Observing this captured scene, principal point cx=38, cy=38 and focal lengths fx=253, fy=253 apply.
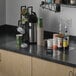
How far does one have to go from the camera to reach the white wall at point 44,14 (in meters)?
2.79

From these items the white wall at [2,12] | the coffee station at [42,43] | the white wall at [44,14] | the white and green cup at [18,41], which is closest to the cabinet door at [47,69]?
the coffee station at [42,43]

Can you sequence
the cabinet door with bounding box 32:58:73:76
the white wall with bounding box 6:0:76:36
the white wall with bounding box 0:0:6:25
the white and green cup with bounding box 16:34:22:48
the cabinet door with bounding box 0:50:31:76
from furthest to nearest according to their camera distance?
1. the white wall with bounding box 0:0:6:25
2. the white wall with bounding box 6:0:76:36
3. the white and green cup with bounding box 16:34:22:48
4. the cabinet door with bounding box 0:50:31:76
5. the cabinet door with bounding box 32:58:73:76

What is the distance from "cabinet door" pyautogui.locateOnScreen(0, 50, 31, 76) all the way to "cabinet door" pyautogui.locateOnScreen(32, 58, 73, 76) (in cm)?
7

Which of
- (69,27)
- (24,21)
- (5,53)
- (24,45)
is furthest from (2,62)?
(69,27)

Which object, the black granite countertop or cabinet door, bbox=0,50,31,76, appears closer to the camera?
the black granite countertop

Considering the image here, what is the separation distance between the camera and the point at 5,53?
2.54m

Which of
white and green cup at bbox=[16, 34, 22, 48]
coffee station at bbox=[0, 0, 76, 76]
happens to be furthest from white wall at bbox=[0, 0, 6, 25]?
white and green cup at bbox=[16, 34, 22, 48]

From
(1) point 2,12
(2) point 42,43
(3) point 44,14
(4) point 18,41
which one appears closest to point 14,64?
(4) point 18,41

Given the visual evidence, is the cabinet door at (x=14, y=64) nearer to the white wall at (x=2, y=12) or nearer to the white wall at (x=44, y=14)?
the white wall at (x=44, y=14)

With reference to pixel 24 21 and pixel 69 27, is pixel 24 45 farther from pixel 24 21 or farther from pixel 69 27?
pixel 69 27

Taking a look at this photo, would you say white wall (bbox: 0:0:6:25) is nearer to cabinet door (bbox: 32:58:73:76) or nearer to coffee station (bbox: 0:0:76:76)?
coffee station (bbox: 0:0:76:76)

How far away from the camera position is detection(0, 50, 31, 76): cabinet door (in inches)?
94.9

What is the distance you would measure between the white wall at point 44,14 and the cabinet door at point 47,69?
0.68 metres

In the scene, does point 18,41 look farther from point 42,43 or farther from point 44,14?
point 44,14
